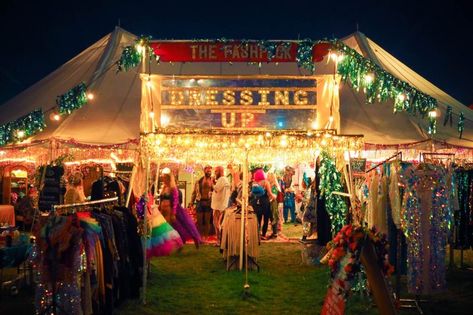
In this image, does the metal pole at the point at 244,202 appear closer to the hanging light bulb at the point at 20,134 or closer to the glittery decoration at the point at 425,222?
the glittery decoration at the point at 425,222

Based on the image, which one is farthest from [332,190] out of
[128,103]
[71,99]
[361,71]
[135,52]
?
[128,103]

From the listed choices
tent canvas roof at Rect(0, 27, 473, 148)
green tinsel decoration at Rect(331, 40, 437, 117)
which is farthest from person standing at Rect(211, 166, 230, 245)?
green tinsel decoration at Rect(331, 40, 437, 117)

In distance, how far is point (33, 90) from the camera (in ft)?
43.6

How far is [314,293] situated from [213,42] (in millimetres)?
3845

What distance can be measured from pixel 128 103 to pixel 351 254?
8682 millimetres

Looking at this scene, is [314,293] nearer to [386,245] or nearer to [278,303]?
[278,303]

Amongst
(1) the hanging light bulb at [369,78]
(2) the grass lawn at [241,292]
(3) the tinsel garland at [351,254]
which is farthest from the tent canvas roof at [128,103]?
(3) the tinsel garland at [351,254]

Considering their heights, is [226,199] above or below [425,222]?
above

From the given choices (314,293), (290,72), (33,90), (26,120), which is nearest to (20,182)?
(33,90)

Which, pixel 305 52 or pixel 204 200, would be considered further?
pixel 204 200

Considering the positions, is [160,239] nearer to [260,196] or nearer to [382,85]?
[260,196]

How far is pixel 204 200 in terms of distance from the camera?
1161cm

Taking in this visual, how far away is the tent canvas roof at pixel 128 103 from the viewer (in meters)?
10.8

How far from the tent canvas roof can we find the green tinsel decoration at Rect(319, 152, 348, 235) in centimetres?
336
